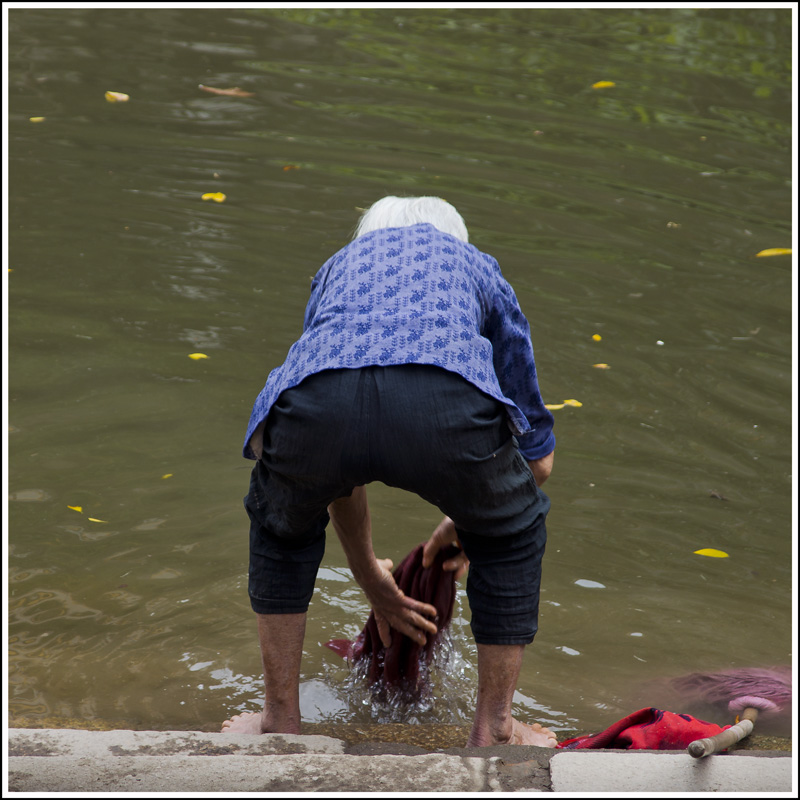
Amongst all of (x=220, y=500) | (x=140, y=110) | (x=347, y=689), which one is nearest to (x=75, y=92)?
(x=140, y=110)

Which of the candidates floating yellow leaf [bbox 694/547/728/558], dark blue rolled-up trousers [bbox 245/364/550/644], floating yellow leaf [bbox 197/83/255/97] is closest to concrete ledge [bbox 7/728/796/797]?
dark blue rolled-up trousers [bbox 245/364/550/644]

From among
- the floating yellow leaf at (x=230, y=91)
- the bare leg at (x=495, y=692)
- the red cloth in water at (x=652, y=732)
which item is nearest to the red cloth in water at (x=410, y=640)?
the bare leg at (x=495, y=692)

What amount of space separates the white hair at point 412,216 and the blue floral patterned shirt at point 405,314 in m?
0.08

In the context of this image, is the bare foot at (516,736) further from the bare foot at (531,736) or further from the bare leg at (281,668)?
the bare leg at (281,668)

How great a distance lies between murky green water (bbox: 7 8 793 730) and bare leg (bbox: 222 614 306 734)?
1.50ft

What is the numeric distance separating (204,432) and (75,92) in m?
6.16

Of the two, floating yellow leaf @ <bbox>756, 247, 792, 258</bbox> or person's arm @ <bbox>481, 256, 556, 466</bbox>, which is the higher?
person's arm @ <bbox>481, 256, 556, 466</bbox>

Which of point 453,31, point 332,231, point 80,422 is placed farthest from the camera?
point 453,31

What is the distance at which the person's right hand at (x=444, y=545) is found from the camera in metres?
3.14

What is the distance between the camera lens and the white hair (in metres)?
2.63

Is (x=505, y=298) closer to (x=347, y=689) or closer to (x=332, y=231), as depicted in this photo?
(x=347, y=689)

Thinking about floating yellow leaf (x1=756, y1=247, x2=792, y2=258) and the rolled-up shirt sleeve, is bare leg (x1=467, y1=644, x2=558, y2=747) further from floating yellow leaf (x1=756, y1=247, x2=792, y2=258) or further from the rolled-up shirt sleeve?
floating yellow leaf (x1=756, y1=247, x2=792, y2=258)

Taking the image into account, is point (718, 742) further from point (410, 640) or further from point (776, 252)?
point (776, 252)

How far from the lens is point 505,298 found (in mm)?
2625
